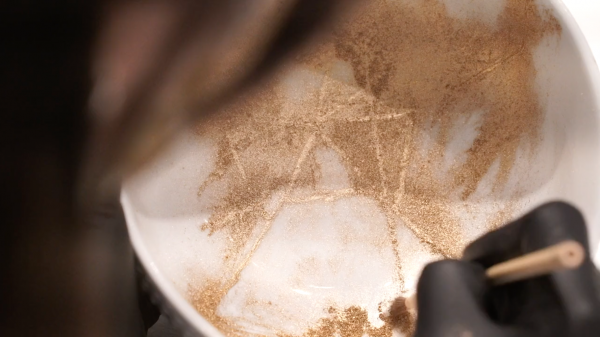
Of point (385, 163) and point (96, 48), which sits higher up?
point (96, 48)

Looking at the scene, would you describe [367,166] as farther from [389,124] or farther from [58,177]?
[58,177]

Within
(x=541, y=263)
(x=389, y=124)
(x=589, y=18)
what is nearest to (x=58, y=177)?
(x=541, y=263)

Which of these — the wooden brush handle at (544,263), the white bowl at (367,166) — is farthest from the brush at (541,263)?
the white bowl at (367,166)

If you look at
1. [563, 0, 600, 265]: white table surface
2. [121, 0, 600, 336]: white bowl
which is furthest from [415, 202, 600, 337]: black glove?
[563, 0, 600, 265]: white table surface

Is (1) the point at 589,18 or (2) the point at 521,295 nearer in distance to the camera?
(2) the point at 521,295

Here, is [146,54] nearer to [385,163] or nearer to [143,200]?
[143,200]

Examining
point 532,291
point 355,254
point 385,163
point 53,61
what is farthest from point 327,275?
point 53,61
